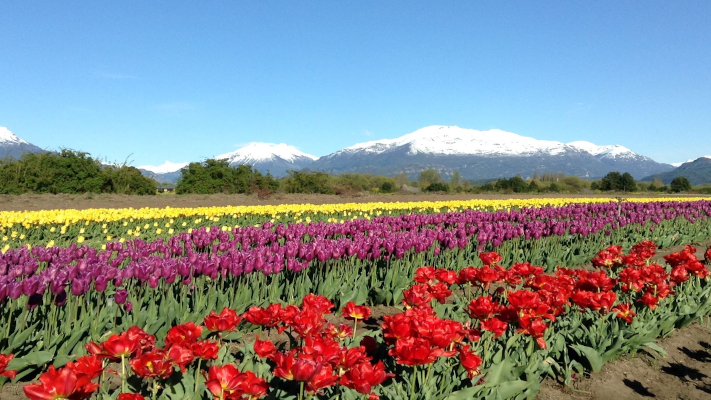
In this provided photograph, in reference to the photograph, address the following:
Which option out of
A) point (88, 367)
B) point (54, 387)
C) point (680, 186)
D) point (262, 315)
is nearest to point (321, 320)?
point (262, 315)

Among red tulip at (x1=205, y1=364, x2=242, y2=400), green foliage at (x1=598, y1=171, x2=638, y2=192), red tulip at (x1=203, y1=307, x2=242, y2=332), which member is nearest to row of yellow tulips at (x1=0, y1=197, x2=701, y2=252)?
red tulip at (x1=203, y1=307, x2=242, y2=332)

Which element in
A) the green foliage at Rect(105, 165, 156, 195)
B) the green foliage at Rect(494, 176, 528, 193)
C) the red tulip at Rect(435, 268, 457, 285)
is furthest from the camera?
the green foliage at Rect(494, 176, 528, 193)

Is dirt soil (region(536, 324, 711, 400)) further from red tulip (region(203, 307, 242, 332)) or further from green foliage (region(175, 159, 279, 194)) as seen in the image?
green foliage (region(175, 159, 279, 194))

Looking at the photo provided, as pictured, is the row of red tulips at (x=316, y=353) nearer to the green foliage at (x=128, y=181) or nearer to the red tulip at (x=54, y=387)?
the red tulip at (x=54, y=387)

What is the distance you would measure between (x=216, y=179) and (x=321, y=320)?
2993 centimetres

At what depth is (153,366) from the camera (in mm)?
2164

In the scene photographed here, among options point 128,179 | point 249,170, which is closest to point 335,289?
point 128,179

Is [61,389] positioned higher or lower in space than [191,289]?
higher

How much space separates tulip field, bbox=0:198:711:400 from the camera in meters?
2.28

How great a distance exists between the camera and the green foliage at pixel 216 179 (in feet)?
101

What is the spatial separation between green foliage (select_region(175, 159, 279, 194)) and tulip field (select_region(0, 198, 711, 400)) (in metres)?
23.7

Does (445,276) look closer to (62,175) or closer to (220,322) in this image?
(220,322)

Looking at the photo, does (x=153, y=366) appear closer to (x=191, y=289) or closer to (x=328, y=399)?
(x=328, y=399)

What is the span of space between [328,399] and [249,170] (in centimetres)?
3083
